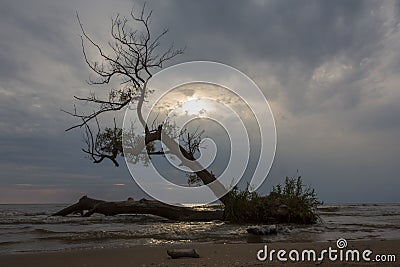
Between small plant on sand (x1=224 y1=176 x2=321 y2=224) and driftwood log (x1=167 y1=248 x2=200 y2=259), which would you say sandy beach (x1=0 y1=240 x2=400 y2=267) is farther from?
small plant on sand (x1=224 y1=176 x2=321 y2=224)

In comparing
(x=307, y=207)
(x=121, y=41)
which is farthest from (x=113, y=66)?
(x=307, y=207)

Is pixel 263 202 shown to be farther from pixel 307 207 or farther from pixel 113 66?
pixel 113 66

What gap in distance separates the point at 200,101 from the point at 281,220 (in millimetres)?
5757

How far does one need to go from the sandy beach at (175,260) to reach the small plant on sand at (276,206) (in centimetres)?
776

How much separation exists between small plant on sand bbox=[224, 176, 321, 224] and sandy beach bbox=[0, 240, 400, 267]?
776cm

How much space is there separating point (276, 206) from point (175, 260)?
1035cm

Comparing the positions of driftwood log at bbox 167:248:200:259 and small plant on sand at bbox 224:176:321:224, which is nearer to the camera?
driftwood log at bbox 167:248:200:259

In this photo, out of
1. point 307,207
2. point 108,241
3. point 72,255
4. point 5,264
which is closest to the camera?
point 5,264

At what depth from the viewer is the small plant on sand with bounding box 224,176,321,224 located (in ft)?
49.3

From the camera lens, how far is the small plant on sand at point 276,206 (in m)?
15.0

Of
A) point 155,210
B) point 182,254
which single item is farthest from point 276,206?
point 182,254

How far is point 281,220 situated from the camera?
50.0 feet

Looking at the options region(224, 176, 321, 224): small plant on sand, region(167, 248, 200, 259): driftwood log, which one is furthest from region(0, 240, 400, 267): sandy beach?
region(224, 176, 321, 224): small plant on sand

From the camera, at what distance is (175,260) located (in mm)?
5668
